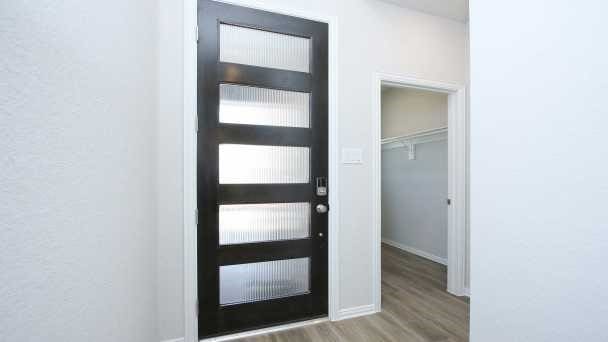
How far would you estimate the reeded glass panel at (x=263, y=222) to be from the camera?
1755 mm

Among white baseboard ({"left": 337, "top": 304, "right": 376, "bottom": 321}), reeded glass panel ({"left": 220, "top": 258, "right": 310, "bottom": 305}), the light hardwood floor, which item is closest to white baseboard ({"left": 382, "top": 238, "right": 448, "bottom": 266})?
the light hardwood floor

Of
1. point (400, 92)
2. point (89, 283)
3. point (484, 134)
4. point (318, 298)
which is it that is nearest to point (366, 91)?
point (484, 134)

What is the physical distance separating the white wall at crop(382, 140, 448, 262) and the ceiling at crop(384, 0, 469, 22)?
4.70 feet

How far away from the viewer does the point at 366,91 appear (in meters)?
2.11

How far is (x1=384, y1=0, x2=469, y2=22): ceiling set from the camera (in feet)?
7.15

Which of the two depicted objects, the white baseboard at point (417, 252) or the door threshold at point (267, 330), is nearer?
the door threshold at point (267, 330)

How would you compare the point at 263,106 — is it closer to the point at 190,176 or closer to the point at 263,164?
the point at 263,164

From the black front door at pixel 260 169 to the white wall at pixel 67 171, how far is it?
0.60m

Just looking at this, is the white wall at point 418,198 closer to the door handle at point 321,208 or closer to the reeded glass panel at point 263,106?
the door handle at point 321,208

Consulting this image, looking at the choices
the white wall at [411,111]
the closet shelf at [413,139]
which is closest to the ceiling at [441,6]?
the white wall at [411,111]

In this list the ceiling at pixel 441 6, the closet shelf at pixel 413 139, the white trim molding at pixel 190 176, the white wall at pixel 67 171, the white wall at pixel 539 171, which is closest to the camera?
the white wall at pixel 67 171

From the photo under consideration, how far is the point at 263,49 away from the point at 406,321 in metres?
2.35

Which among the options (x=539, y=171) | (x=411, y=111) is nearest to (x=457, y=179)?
(x=411, y=111)

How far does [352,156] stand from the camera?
2051 mm
